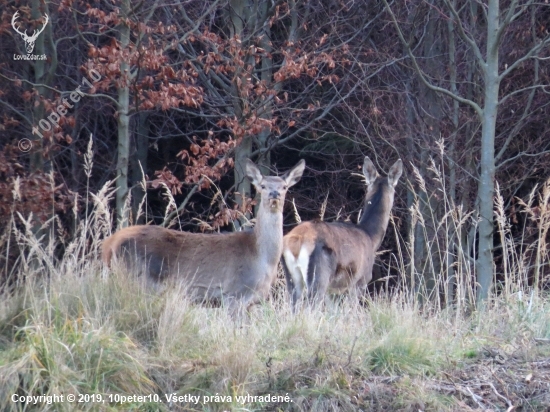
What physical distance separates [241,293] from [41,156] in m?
4.47

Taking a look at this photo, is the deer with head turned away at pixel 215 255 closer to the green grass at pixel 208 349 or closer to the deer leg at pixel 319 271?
the deer leg at pixel 319 271

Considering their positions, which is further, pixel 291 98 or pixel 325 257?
pixel 291 98

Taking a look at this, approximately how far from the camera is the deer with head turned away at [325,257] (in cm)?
970

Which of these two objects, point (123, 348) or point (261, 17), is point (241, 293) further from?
point (261, 17)

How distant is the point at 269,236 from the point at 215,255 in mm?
580

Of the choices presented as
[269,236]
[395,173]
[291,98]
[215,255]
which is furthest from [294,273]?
[291,98]

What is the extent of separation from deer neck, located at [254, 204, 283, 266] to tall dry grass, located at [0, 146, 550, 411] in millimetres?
1590

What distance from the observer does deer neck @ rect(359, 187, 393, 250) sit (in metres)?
11.0

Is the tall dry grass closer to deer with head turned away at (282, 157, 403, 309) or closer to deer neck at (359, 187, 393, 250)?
deer with head turned away at (282, 157, 403, 309)

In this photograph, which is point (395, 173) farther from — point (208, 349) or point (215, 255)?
point (208, 349)

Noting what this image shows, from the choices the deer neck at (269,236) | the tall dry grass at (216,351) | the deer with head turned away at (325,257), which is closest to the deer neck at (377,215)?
the deer with head turned away at (325,257)

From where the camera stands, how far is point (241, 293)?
853 centimetres

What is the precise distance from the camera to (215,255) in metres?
8.66

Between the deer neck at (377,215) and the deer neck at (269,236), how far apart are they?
2173mm
